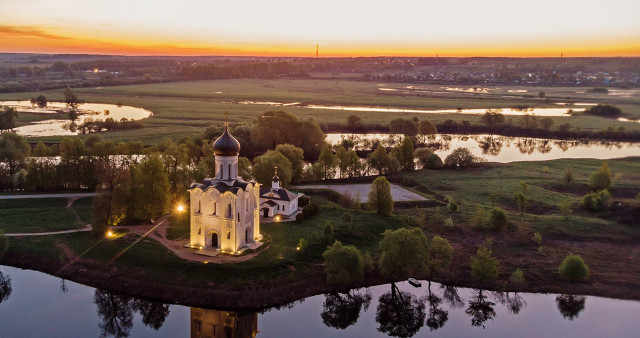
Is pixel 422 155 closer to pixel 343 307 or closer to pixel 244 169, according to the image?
pixel 244 169

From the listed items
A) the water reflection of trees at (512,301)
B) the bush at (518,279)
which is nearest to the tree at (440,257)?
the water reflection of trees at (512,301)

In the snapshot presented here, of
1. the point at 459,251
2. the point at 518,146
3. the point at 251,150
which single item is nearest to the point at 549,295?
the point at 459,251

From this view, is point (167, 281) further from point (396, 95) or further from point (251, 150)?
point (396, 95)

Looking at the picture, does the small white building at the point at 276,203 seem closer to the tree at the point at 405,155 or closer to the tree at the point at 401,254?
the tree at the point at 401,254

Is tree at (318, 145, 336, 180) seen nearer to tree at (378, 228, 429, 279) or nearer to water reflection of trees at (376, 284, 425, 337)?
tree at (378, 228, 429, 279)

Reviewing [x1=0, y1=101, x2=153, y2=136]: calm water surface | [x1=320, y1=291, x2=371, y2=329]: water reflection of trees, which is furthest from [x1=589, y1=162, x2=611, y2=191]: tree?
[x1=0, y1=101, x2=153, y2=136]: calm water surface

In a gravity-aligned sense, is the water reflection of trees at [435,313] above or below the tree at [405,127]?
below

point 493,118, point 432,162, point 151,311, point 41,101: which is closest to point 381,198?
point 151,311
